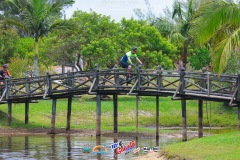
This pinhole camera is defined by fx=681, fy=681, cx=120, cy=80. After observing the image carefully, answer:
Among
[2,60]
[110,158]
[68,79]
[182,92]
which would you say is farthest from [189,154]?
[2,60]

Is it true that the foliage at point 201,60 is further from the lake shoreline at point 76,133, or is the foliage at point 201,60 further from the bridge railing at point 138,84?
the bridge railing at point 138,84

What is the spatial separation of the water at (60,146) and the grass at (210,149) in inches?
120

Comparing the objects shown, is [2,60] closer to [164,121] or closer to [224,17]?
[164,121]

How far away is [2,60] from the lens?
60719mm

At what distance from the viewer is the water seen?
25.3 meters

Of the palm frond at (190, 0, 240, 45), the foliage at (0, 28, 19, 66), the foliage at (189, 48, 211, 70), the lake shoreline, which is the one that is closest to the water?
the lake shoreline

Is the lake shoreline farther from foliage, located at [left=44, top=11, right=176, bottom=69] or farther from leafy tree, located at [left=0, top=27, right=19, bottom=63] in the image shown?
leafy tree, located at [left=0, top=27, right=19, bottom=63]

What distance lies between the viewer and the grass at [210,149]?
19.8 meters

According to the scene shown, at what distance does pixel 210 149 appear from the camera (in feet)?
69.3

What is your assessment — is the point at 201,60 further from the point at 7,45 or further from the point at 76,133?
the point at 76,133

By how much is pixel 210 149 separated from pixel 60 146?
971 cm

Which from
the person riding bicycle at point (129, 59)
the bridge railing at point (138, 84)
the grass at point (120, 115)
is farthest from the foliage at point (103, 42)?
the person riding bicycle at point (129, 59)

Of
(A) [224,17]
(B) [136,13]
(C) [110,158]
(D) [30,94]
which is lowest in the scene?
(C) [110,158]

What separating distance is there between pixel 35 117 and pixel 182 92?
13.1 metres
